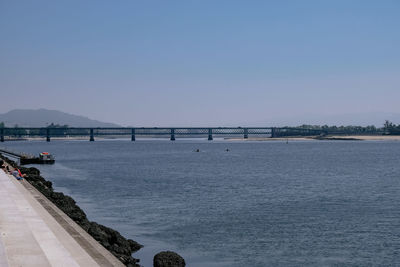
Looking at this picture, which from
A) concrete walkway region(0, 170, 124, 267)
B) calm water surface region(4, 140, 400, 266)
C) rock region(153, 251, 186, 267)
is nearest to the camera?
concrete walkway region(0, 170, 124, 267)

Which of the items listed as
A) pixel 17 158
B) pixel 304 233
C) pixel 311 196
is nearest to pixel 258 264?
pixel 304 233

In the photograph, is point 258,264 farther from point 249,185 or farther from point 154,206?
point 249,185

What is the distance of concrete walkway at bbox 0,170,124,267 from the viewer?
18422 mm

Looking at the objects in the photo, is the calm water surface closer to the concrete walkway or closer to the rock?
the concrete walkway

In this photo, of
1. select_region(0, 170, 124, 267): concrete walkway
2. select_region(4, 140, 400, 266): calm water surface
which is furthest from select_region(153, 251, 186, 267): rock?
select_region(4, 140, 400, 266): calm water surface

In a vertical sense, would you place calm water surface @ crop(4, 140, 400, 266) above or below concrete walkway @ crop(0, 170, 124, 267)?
below

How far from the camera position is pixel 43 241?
2147 cm

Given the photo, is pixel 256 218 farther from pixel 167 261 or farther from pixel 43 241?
pixel 43 241

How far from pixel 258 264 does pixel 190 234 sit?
7.98 metres

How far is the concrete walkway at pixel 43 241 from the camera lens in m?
18.4

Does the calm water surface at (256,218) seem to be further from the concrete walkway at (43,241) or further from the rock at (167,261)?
the rock at (167,261)

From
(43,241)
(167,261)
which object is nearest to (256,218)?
(167,261)

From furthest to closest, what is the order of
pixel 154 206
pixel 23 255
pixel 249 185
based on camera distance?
pixel 249 185, pixel 154 206, pixel 23 255

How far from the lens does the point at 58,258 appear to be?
742 inches
